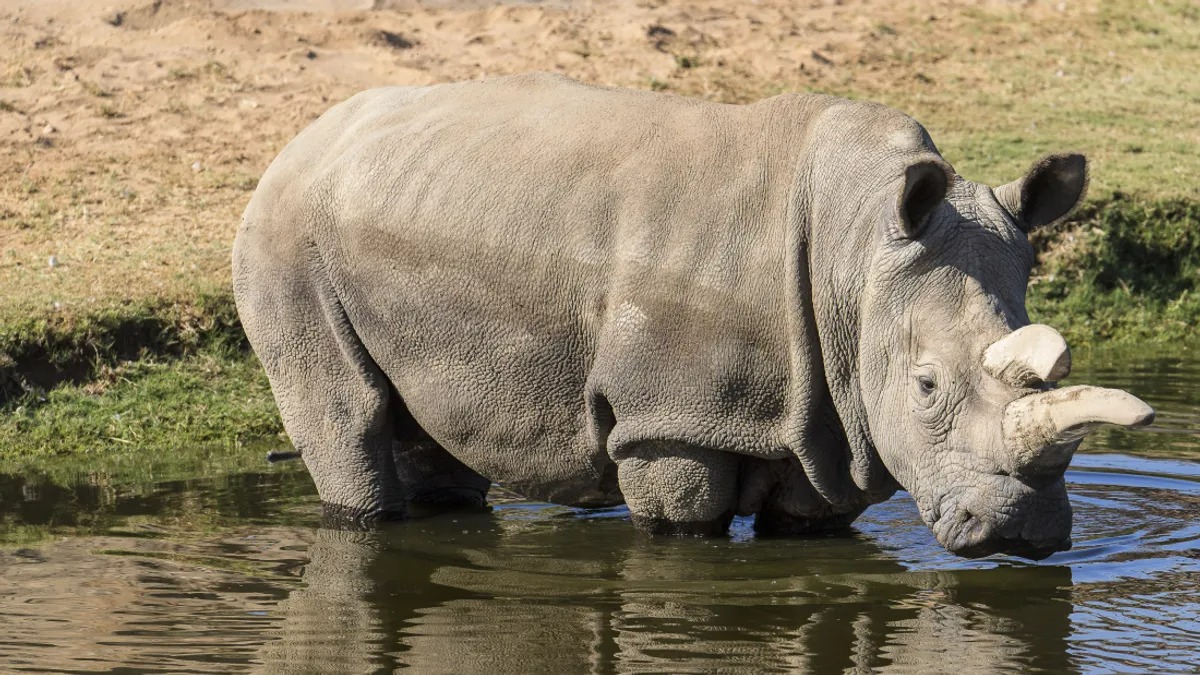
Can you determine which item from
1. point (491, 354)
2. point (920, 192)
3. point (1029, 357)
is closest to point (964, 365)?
point (1029, 357)

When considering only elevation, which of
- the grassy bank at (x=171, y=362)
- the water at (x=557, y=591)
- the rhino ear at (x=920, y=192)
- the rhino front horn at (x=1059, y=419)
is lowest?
the water at (x=557, y=591)

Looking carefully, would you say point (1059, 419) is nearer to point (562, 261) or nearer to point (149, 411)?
point (562, 261)

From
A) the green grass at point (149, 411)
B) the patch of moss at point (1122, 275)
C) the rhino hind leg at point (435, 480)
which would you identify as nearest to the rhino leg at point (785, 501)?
the rhino hind leg at point (435, 480)

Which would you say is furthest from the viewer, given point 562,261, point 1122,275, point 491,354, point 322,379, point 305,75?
point 305,75

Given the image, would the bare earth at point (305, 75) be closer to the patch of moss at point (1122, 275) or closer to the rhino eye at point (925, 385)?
the patch of moss at point (1122, 275)

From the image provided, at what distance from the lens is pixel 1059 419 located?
571cm

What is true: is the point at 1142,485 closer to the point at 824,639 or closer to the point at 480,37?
the point at 824,639

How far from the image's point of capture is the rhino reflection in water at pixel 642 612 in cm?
601

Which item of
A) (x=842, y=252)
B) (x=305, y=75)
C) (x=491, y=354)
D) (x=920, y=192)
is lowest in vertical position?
(x=491, y=354)

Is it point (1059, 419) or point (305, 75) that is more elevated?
point (305, 75)

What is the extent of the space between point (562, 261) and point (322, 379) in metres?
1.29

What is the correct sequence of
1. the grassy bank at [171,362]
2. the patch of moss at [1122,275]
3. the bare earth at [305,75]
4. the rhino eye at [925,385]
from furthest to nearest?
the bare earth at [305,75] < the patch of moss at [1122,275] < the grassy bank at [171,362] < the rhino eye at [925,385]

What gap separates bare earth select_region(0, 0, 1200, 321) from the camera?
11844mm

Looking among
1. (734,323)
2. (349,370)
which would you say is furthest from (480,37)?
(734,323)
